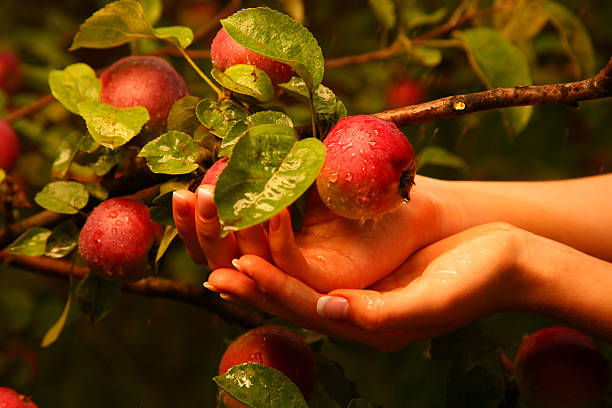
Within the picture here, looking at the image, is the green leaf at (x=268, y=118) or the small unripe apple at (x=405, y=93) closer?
the green leaf at (x=268, y=118)

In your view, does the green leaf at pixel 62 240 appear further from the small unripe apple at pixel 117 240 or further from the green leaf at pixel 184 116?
the green leaf at pixel 184 116

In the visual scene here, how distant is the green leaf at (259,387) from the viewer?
0.46 meters

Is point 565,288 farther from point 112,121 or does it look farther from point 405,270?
point 112,121

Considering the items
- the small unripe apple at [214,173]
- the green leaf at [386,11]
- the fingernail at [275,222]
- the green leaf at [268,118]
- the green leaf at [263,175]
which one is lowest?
the green leaf at [386,11]

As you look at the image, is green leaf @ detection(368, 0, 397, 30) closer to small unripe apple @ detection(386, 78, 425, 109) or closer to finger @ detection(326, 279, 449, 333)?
small unripe apple @ detection(386, 78, 425, 109)

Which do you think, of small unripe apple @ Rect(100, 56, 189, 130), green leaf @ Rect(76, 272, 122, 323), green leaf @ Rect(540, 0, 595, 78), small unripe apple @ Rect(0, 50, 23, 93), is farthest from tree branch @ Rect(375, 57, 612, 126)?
small unripe apple @ Rect(0, 50, 23, 93)

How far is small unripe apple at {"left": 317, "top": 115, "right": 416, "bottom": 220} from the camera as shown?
0.45 meters

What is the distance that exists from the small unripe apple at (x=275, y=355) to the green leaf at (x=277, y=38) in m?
0.24

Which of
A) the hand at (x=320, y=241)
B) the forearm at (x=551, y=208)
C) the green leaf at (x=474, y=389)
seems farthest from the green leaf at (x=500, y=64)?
the green leaf at (x=474, y=389)

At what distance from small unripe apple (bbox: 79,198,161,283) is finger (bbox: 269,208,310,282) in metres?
0.16

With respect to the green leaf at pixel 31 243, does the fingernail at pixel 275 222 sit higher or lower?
higher

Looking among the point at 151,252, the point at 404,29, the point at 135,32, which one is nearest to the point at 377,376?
the point at 404,29

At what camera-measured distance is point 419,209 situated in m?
0.62

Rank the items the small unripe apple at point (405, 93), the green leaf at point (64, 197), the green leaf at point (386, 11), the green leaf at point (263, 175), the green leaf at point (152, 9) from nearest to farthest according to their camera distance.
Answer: the green leaf at point (263, 175) < the green leaf at point (64, 197) < the green leaf at point (152, 9) < the green leaf at point (386, 11) < the small unripe apple at point (405, 93)
